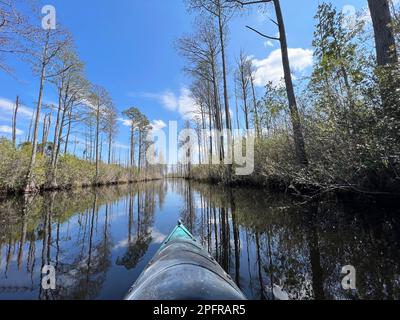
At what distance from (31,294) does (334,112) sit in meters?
5.47

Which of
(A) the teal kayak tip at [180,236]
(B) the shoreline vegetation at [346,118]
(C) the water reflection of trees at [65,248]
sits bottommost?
(C) the water reflection of trees at [65,248]

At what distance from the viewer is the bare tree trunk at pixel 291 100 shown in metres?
6.63

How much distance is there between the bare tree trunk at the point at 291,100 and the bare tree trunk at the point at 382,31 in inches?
93.8

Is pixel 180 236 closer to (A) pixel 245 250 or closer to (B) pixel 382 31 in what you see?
(A) pixel 245 250

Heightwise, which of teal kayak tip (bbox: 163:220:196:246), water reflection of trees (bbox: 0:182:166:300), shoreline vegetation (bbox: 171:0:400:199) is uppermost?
shoreline vegetation (bbox: 171:0:400:199)

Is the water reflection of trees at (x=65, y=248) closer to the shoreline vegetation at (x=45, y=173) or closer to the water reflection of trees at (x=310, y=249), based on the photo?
the water reflection of trees at (x=310, y=249)

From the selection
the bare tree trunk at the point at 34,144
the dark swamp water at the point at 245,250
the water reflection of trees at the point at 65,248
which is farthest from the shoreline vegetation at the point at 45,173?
the dark swamp water at the point at 245,250

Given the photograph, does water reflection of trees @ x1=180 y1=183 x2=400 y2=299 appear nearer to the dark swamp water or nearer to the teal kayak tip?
the dark swamp water

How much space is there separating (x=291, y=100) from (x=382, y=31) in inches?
125

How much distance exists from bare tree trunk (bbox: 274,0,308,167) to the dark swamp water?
169cm

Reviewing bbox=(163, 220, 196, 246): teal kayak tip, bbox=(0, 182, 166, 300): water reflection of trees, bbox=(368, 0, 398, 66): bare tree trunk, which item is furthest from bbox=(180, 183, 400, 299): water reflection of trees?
bbox=(368, 0, 398, 66): bare tree trunk

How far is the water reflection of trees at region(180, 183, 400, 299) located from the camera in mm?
1991

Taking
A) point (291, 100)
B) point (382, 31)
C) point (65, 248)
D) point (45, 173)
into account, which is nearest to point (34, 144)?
point (45, 173)

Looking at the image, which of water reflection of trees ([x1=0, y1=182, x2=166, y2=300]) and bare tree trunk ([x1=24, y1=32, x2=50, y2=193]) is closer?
water reflection of trees ([x1=0, y1=182, x2=166, y2=300])
